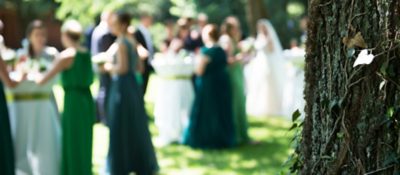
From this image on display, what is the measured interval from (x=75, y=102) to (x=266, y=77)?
6705 mm

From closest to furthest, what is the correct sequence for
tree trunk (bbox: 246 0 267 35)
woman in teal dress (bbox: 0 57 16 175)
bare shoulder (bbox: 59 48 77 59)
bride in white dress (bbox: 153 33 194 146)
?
woman in teal dress (bbox: 0 57 16 175)
bare shoulder (bbox: 59 48 77 59)
bride in white dress (bbox: 153 33 194 146)
tree trunk (bbox: 246 0 267 35)

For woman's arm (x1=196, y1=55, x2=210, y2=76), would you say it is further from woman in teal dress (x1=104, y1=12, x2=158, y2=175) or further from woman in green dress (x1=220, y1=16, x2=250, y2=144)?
woman in teal dress (x1=104, y1=12, x2=158, y2=175)

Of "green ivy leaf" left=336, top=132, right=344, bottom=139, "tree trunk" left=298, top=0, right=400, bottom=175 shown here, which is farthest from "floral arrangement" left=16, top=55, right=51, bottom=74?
"green ivy leaf" left=336, top=132, right=344, bottom=139

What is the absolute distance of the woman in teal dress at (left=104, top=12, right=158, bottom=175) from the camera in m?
6.94

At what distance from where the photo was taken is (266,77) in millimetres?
12750

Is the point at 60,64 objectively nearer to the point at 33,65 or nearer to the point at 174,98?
the point at 33,65

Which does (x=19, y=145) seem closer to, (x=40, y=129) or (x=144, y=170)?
(x=40, y=129)

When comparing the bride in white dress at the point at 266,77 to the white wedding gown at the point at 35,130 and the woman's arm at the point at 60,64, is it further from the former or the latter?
the woman's arm at the point at 60,64

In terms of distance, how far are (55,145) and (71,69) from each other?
2.74 ft

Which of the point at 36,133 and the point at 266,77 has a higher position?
the point at 266,77

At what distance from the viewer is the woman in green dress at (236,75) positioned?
10.0 meters

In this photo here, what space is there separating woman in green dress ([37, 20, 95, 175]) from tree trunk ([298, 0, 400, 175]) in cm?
398

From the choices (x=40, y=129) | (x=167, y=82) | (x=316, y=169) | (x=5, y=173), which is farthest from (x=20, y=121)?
(x=316, y=169)

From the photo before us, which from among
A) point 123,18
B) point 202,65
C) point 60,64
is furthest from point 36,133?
point 202,65
